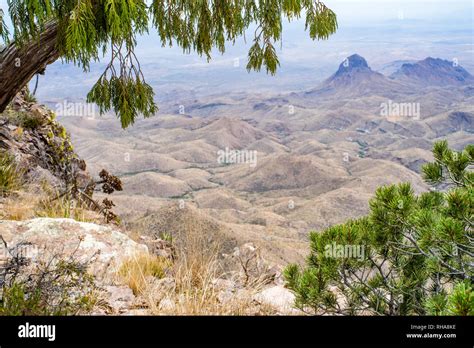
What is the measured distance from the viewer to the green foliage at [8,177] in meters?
7.33

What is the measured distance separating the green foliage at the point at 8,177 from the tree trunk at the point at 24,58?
2169 mm

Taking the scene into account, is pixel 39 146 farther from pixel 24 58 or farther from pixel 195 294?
pixel 195 294

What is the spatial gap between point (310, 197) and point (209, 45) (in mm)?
140733

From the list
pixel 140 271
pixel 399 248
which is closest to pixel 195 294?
pixel 140 271

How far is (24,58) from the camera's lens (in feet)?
17.1

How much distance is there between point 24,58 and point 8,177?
313 cm

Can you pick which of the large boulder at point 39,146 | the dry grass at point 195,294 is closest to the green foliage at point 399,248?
the dry grass at point 195,294

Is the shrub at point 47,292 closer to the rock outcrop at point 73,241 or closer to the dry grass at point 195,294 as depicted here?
the dry grass at point 195,294

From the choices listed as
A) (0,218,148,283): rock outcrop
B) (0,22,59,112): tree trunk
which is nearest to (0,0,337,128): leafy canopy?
(0,22,59,112): tree trunk

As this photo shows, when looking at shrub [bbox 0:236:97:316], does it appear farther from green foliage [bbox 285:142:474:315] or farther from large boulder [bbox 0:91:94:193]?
large boulder [bbox 0:91:94:193]

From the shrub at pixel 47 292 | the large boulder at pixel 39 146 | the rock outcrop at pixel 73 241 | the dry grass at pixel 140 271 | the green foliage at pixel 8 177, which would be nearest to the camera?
the shrub at pixel 47 292

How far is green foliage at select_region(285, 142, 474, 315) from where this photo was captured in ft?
11.5
